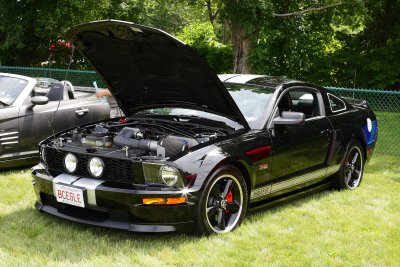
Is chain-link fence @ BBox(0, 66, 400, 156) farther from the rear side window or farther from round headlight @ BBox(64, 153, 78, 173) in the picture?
round headlight @ BBox(64, 153, 78, 173)

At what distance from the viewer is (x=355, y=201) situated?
6.16 meters

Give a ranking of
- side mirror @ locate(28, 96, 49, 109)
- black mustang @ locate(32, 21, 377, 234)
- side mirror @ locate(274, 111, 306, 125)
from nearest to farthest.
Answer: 1. black mustang @ locate(32, 21, 377, 234)
2. side mirror @ locate(274, 111, 306, 125)
3. side mirror @ locate(28, 96, 49, 109)

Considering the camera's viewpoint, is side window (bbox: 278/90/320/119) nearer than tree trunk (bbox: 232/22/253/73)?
Yes

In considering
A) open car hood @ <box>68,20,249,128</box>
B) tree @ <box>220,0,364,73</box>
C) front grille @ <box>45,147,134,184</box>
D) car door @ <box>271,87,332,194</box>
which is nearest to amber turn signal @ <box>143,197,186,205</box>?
front grille @ <box>45,147,134,184</box>

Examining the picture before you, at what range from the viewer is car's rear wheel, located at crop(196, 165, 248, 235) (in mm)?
4578

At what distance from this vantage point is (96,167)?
461cm

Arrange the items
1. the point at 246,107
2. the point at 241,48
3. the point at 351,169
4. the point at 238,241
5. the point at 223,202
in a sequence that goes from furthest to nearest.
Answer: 1. the point at 241,48
2. the point at 351,169
3. the point at 246,107
4. the point at 223,202
5. the point at 238,241

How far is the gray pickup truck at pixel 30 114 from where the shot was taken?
693 centimetres

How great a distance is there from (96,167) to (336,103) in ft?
10.6

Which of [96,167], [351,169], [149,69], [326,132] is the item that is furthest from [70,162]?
[351,169]

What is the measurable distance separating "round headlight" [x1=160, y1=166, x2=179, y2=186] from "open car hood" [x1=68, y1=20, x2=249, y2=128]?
910 mm

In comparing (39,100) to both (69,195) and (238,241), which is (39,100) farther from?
(238,241)

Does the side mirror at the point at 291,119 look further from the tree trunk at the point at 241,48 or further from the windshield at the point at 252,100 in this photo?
the tree trunk at the point at 241,48

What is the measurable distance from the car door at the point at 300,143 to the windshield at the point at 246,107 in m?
0.17
